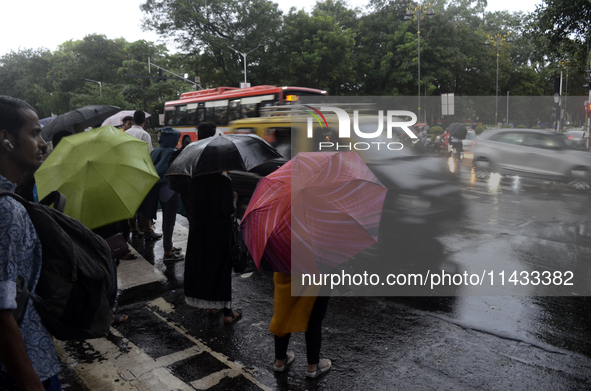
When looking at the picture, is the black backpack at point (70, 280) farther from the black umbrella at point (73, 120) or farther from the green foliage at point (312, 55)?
the green foliage at point (312, 55)

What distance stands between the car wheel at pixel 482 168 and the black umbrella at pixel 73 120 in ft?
23.4

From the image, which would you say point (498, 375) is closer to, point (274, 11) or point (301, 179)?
point (301, 179)

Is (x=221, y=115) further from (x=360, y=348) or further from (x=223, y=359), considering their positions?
(x=360, y=348)

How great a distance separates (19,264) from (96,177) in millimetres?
2905

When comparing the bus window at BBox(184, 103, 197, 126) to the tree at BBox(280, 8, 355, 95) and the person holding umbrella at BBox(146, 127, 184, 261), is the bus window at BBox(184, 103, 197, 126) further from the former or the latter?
the person holding umbrella at BBox(146, 127, 184, 261)

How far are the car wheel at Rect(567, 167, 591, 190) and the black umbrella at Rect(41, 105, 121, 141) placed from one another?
910 centimetres

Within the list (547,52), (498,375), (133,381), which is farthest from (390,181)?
(547,52)

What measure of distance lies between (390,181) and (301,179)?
328 centimetres

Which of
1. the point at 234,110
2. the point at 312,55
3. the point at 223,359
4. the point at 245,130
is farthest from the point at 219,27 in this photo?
the point at 223,359

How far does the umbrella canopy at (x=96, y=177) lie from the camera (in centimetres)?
424

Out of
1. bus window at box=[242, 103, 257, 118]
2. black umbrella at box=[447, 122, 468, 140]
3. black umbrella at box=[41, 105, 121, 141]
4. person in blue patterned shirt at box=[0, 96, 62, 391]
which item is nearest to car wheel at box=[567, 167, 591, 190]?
black umbrella at box=[447, 122, 468, 140]

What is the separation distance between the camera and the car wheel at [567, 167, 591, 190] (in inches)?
360

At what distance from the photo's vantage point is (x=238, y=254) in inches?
165

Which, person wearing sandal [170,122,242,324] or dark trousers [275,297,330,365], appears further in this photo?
person wearing sandal [170,122,242,324]
